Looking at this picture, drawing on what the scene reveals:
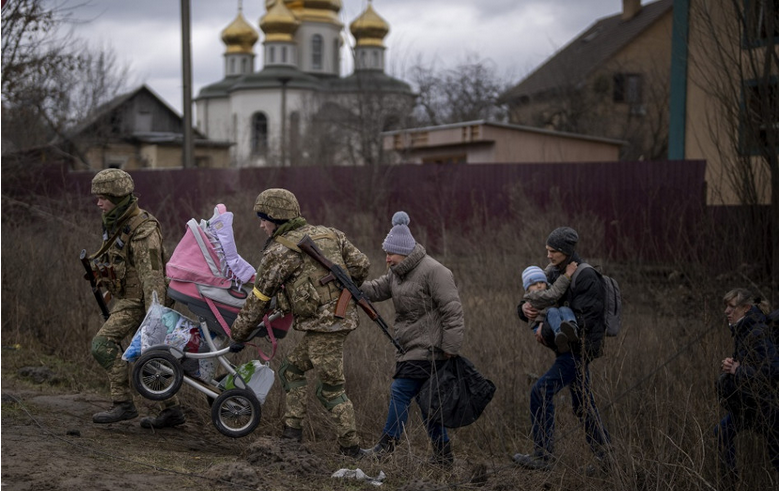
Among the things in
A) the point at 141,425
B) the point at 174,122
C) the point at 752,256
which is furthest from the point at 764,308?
the point at 174,122

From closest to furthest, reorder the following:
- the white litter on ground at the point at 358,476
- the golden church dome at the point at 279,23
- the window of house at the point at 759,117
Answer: the white litter on ground at the point at 358,476, the window of house at the point at 759,117, the golden church dome at the point at 279,23

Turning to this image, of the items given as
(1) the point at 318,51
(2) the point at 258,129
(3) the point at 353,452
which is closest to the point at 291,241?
(3) the point at 353,452

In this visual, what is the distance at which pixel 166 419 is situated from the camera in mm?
7566

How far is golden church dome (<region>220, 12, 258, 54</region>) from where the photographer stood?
246ft

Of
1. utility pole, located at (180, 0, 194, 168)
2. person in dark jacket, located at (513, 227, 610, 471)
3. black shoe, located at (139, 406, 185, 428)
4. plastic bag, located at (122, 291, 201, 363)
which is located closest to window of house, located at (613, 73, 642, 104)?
utility pole, located at (180, 0, 194, 168)

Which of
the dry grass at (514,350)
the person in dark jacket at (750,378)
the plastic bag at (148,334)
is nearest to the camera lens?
the person in dark jacket at (750,378)

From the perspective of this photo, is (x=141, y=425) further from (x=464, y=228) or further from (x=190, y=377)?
(x=464, y=228)

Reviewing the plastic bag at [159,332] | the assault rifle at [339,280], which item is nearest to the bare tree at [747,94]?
the assault rifle at [339,280]

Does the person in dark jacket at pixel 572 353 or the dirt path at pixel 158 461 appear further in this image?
the person in dark jacket at pixel 572 353

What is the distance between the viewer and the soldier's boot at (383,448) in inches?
260

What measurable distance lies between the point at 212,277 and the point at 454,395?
6.28ft

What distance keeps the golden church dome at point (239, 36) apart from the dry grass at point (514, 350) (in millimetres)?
62127

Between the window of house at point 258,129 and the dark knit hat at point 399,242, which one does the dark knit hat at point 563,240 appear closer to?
the dark knit hat at point 399,242

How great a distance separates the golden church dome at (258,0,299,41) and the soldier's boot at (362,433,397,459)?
6490cm
